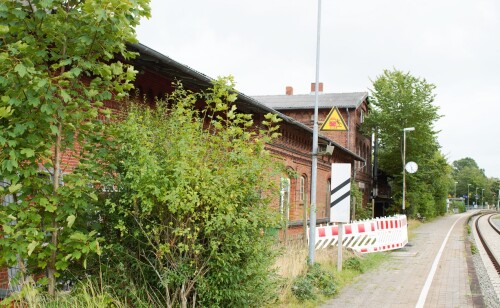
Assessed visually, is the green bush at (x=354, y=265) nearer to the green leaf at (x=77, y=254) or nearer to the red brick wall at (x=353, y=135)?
the green leaf at (x=77, y=254)

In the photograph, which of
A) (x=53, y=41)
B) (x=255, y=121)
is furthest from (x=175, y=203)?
(x=255, y=121)

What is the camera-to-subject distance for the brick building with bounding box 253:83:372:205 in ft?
132

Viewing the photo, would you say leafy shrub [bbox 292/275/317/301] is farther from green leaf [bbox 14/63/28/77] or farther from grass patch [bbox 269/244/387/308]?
green leaf [bbox 14/63/28/77]

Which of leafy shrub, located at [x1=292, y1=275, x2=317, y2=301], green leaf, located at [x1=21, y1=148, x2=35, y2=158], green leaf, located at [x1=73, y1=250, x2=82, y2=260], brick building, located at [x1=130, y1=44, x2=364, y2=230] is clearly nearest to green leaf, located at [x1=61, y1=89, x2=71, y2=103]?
green leaf, located at [x1=21, y1=148, x2=35, y2=158]

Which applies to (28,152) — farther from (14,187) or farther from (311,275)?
(311,275)

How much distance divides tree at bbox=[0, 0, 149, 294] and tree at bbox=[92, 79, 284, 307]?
1.37 feet

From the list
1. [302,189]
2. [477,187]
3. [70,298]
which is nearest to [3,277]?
[70,298]

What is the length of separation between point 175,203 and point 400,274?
9.29 m

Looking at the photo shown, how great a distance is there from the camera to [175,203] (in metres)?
5.54

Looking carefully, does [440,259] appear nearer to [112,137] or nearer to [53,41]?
[112,137]

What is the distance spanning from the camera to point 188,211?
5805 mm

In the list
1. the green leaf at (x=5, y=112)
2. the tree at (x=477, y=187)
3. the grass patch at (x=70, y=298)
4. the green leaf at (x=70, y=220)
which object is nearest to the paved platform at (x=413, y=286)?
the grass patch at (x=70, y=298)

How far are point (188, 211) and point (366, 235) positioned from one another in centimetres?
1242

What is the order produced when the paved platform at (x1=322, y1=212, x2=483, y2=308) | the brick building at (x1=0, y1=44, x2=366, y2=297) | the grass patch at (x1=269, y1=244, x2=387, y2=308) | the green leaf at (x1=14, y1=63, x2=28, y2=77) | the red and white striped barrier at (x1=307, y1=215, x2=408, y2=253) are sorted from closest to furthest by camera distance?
the green leaf at (x1=14, y1=63, x2=28, y2=77) → the brick building at (x1=0, y1=44, x2=366, y2=297) → the grass patch at (x1=269, y1=244, x2=387, y2=308) → the paved platform at (x1=322, y1=212, x2=483, y2=308) → the red and white striped barrier at (x1=307, y1=215, x2=408, y2=253)
